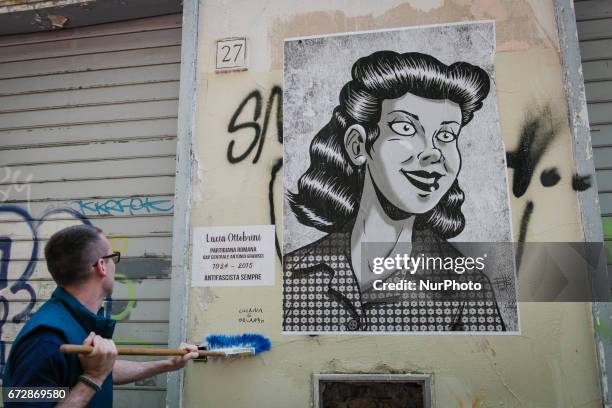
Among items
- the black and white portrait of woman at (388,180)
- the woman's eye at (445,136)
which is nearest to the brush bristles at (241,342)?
the black and white portrait of woman at (388,180)

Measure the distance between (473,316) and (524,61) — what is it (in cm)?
198

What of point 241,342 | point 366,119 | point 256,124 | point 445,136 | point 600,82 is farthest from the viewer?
point 600,82

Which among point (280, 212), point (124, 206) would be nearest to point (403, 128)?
point (280, 212)

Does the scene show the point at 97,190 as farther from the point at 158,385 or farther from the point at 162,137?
the point at 158,385

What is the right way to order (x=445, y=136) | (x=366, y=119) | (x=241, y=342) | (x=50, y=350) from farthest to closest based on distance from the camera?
(x=366, y=119)
(x=445, y=136)
(x=241, y=342)
(x=50, y=350)

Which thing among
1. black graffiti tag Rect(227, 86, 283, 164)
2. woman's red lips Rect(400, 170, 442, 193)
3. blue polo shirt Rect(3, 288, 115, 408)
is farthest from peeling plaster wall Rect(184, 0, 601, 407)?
blue polo shirt Rect(3, 288, 115, 408)

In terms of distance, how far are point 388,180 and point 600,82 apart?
203cm

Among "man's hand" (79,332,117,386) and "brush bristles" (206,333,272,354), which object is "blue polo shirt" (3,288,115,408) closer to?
"man's hand" (79,332,117,386)

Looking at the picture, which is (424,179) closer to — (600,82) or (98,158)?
(600,82)

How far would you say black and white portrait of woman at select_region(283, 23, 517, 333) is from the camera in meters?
3.59

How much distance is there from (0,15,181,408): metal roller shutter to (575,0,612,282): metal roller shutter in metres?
3.59

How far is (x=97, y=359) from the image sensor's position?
2.15 meters

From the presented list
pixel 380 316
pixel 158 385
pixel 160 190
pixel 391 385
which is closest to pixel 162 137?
pixel 160 190

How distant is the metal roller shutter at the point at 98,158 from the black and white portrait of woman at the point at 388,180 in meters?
1.30
